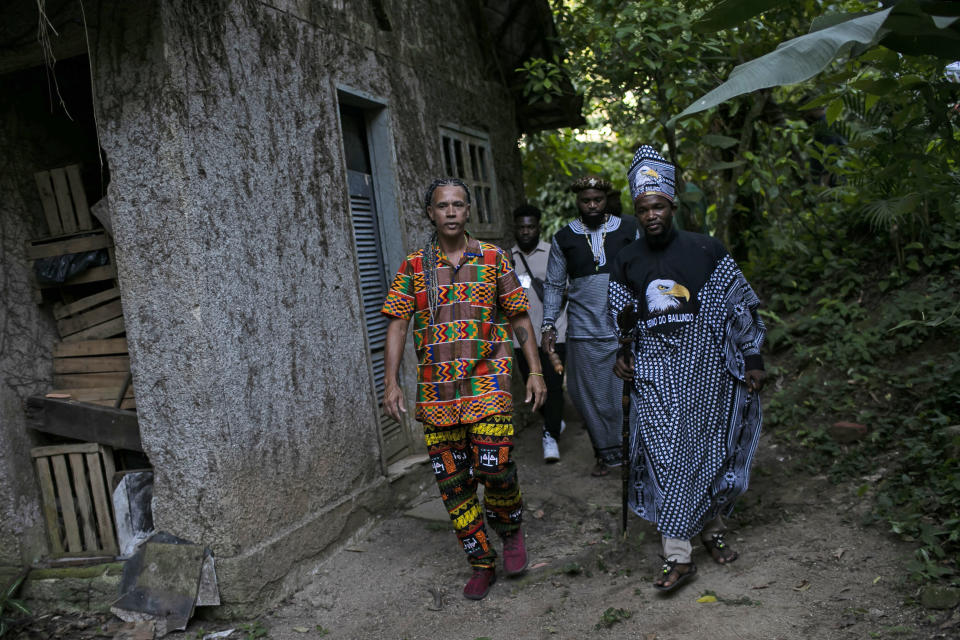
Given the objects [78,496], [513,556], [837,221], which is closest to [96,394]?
[78,496]

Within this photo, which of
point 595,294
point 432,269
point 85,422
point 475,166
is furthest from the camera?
point 475,166

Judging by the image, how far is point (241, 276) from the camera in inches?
146

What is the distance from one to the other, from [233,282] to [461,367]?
1144mm

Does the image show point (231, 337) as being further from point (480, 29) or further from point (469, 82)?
point (480, 29)

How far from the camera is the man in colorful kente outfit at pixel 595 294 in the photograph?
527 centimetres

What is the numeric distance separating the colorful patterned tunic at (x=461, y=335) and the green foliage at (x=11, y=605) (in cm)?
215

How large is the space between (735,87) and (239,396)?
2849 millimetres

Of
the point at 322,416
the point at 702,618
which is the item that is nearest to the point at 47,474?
the point at 322,416

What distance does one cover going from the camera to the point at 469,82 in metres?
6.73

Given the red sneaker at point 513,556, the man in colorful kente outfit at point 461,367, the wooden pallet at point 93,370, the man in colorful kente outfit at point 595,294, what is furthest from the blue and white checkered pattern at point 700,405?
the wooden pallet at point 93,370

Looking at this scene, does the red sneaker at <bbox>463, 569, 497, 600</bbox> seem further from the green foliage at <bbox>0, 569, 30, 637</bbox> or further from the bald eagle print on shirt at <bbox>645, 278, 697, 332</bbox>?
the green foliage at <bbox>0, 569, 30, 637</bbox>

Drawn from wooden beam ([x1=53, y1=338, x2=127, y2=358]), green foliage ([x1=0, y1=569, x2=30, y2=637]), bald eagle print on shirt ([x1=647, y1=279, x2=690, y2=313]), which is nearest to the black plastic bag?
wooden beam ([x1=53, y1=338, x2=127, y2=358])

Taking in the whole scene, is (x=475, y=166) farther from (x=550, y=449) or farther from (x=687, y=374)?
(x=687, y=374)

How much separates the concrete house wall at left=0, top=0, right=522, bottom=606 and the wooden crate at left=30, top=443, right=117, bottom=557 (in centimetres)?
9
